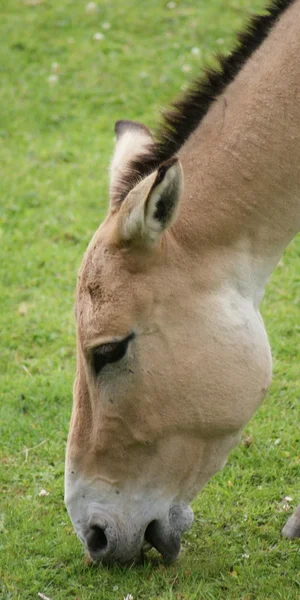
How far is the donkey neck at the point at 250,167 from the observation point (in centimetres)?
365

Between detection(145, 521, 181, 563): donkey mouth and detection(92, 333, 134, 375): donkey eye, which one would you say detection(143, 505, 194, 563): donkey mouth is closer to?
detection(145, 521, 181, 563): donkey mouth

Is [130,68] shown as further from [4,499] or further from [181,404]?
[181,404]

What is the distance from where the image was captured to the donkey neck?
3.65 meters

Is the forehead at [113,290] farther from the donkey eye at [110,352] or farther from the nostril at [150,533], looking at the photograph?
the nostril at [150,533]

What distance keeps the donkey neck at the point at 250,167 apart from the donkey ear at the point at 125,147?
310 mm

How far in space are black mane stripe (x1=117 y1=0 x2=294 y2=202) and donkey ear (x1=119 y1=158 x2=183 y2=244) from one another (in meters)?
0.30

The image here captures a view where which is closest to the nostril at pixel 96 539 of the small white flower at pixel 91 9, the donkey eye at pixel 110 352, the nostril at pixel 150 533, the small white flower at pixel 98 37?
the nostril at pixel 150 533

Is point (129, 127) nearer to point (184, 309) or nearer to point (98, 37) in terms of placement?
point (184, 309)

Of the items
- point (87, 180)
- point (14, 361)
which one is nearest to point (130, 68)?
point (87, 180)

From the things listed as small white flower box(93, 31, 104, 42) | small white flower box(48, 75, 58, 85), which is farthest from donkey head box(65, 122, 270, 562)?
small white flower box(93, 31, 104, 42)

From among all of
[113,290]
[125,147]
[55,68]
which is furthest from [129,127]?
[55,68]

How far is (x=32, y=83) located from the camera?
11719 millimetres

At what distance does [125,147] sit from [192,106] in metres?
0.55

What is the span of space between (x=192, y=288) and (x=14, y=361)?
10.8ft
